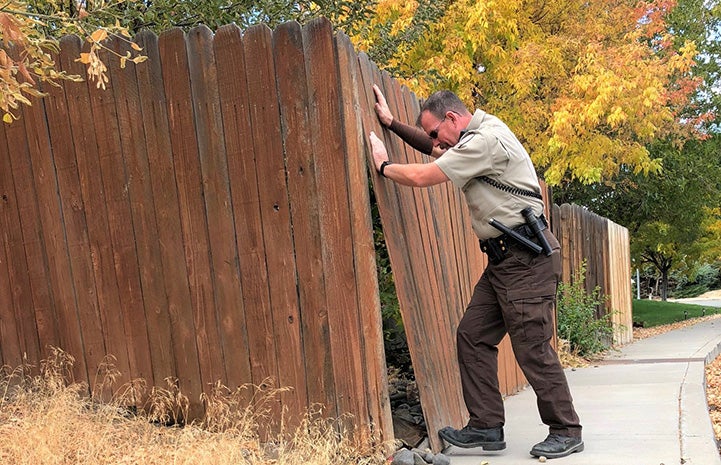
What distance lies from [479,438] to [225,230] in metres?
1.79

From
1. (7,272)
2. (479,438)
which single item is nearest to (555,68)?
(479,438)

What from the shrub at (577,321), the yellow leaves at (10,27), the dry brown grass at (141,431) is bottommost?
the shrub at (577,321)

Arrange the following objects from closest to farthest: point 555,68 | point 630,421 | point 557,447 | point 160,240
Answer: point 557,447 < point 160,240 < point 630,421 < point 555,68

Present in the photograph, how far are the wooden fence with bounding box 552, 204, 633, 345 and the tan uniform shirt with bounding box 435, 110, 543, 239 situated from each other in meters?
5.31

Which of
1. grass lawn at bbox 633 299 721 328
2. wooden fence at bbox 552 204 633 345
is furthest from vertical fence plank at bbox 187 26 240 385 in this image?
grass lawn at bbox 633 299 721 328

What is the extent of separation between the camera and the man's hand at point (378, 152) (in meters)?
3.74

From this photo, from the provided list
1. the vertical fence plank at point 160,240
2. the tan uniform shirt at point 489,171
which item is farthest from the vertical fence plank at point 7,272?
the tan uniform shirt at point 489,171

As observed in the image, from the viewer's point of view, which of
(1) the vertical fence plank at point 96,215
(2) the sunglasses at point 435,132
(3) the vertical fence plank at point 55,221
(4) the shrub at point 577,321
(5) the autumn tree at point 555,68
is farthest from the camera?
(5) the autumn tree at point 555,68

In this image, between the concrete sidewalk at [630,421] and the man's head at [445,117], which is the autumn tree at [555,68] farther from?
the man's head at [445,117]

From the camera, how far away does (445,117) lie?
390 centimetres

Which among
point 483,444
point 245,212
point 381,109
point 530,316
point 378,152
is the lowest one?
point 483,444

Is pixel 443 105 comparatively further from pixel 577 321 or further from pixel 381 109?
pixel 577 321

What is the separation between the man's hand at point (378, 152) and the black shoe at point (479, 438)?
4.99ft

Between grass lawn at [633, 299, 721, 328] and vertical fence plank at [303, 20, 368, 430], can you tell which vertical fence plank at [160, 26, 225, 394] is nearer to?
vertical fence plank at [303, 20, 368, 430]
